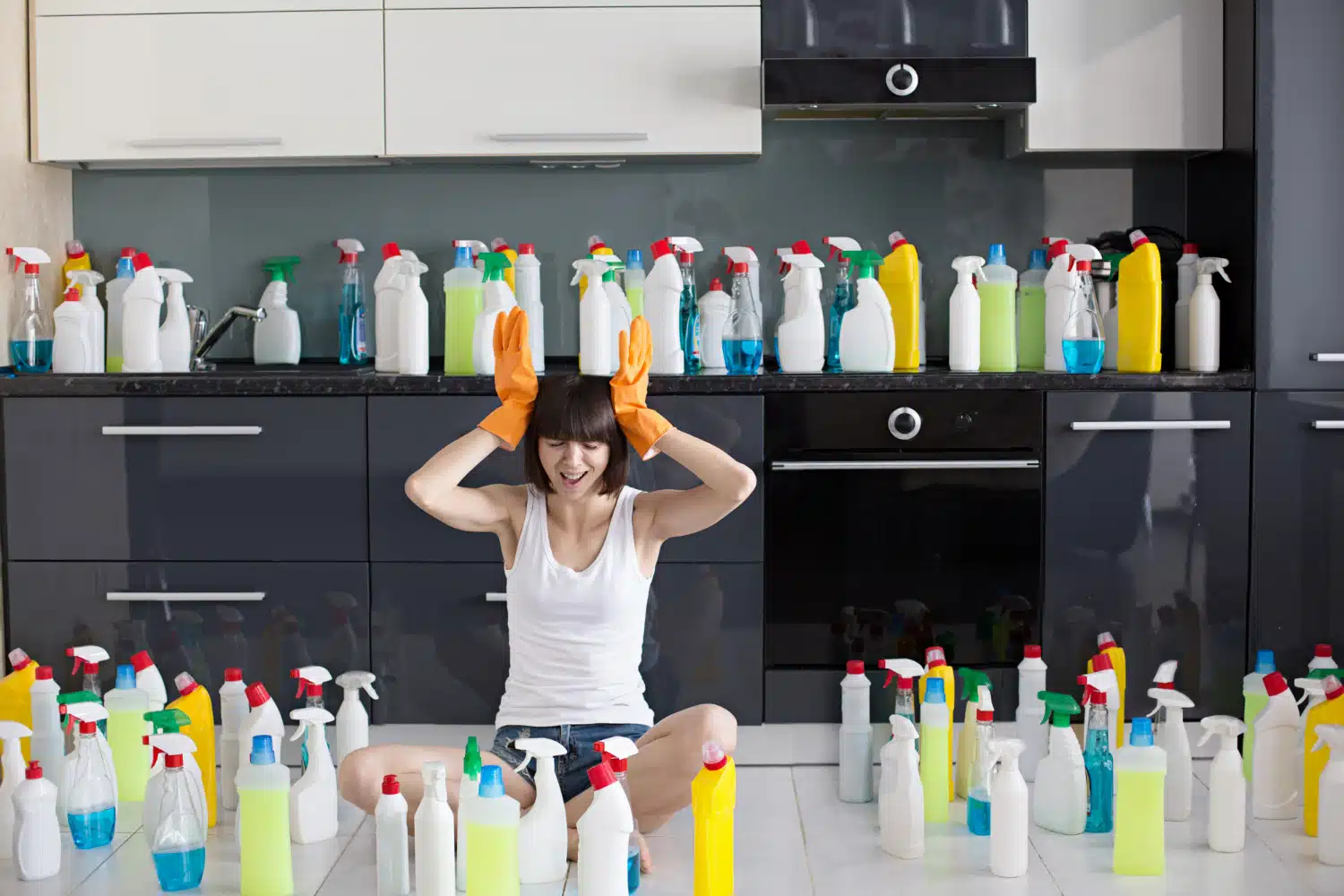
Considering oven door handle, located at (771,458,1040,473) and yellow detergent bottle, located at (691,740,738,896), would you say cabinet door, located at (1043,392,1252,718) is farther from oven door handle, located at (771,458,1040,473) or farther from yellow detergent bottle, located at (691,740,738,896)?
yellow detergent bottle, located at (691,740,738,896)

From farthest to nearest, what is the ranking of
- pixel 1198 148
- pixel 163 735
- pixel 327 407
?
pixel 1198 148, pixel 327 407, pixel 163 735

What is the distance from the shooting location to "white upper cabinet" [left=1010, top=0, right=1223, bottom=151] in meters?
3.08

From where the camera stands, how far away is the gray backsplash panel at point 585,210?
343 centimetres

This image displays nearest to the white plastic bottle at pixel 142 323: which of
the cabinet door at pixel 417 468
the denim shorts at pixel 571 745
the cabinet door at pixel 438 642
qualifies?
the cabinet door at pixel 417 468

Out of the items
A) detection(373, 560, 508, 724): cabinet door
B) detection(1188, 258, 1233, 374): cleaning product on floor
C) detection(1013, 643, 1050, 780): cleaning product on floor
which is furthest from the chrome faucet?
detection(1188, 258, 1233, 374): cleaning product on floor

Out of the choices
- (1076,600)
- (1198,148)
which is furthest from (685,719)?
(1198,148)

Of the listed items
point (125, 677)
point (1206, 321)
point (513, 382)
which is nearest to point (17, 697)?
point (125, 677)

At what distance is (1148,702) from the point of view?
299 centimetres

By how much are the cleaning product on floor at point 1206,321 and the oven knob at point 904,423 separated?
630 mm

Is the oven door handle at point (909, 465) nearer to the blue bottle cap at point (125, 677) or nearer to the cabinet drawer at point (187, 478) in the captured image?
the cabinet drawer at point (187, 478)

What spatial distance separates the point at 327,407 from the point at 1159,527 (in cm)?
171

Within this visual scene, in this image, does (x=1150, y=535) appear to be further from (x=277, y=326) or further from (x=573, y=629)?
(x=277, y=326)

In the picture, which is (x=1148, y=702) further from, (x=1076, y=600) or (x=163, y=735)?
(x=163, y=735)

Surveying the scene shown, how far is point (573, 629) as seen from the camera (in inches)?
91.6
